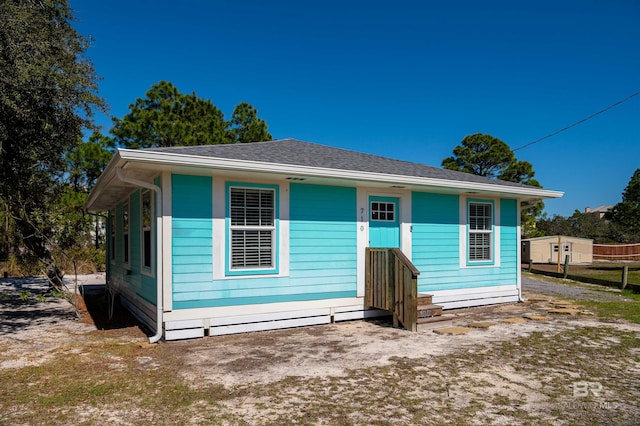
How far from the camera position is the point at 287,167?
20.2 feet

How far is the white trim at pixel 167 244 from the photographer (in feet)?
18.8

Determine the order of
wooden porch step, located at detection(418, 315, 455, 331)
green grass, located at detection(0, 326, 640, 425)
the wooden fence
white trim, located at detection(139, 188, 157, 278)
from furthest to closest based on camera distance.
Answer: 1. the wooden fence
2. wooden porch step, located at detection(418, 315, 455, 331)
3. white trim, located at detection(139, 188, 157, 278)
4. green grass, located at detection(0, 326, 640, 425)

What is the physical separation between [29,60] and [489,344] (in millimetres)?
9493

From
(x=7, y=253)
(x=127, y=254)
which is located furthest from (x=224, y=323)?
(x=7, y=253)

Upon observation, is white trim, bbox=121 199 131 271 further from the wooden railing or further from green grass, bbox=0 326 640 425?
the wooden railing

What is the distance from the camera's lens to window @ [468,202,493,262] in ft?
29.0

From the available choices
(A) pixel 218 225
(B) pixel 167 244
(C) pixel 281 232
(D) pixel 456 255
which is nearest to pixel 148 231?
(B) pixel 167 244

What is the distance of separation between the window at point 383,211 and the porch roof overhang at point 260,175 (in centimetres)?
37

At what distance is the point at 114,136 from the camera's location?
701 inches

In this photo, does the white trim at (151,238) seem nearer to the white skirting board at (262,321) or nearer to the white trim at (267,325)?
the white skirting board at (262,321)

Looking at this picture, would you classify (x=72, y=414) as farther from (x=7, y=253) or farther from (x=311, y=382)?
(x=7, y=253)

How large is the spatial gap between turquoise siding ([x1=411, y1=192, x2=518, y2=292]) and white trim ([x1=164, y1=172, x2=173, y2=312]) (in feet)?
14.9

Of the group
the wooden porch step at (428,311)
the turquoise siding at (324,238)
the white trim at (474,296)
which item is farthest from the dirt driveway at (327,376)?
the white trim at (474,296)

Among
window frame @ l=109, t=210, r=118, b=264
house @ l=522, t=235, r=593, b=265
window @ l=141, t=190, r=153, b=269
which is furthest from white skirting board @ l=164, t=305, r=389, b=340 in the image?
house @ l=522, t=235, r=593, b=265
